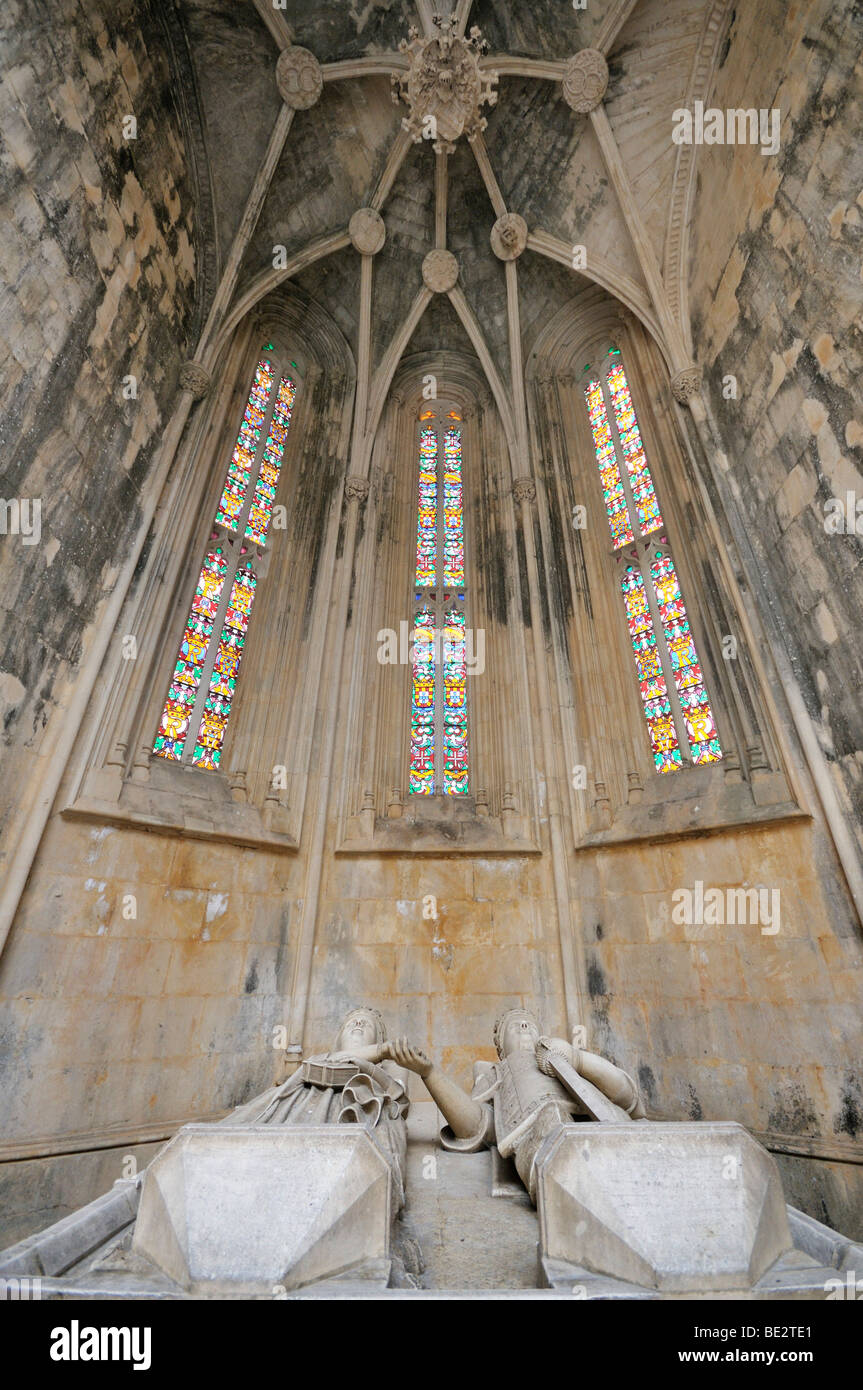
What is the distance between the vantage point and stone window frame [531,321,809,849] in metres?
6.98

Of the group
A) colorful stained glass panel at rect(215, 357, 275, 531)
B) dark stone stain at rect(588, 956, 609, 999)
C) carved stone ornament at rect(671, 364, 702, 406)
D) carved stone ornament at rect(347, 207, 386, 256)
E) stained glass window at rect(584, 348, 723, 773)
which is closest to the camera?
dark stone stain at rect(588, 956, 609, 999)

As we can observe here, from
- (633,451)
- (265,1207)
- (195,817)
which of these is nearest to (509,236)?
(633,451)

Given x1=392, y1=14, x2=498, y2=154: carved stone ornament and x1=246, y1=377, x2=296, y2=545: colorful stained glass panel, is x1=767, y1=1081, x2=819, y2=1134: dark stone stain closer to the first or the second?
x1=246, y1=377, x2=296, y2=545: colorful stained glass panel

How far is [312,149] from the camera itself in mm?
10414

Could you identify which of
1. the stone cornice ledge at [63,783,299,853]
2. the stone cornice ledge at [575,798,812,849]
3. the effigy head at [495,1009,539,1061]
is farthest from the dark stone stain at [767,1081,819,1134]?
the stone cornice ledge at [63,783,299,853]

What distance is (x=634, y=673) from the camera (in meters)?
8.76

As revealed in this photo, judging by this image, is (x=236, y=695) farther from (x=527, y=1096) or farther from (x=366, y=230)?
(x=366, y=230)

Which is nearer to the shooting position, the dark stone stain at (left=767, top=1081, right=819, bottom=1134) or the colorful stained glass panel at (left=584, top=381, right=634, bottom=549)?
the dark stone stain at (left=767, top=1081, right=819, bottom=1134)

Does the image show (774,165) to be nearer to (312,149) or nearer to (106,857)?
(312,149)

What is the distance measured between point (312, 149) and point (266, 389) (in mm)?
3700

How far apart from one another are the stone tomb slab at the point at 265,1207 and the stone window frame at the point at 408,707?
18.7ft

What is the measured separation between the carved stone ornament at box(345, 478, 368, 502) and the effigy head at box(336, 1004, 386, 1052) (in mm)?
7907

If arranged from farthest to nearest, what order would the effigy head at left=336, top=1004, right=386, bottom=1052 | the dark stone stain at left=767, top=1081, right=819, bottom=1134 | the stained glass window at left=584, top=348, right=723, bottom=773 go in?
1. the stained glass window at left=584, top=348, right=723, bottom=773
2. the dark stone stain at left=767, top=1081, right=819, bottom=1134
3. the effigy head at left=336, top=1004, right=386, bottom=1052

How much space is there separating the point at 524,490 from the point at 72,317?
6.46 m
